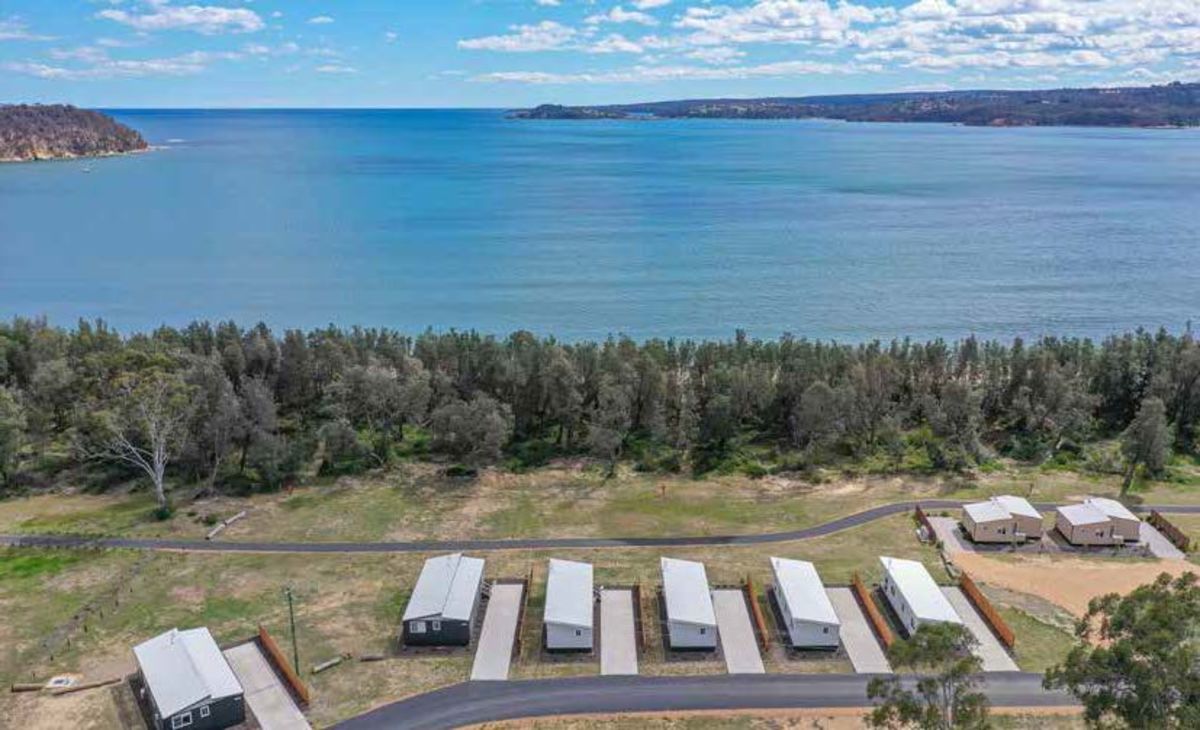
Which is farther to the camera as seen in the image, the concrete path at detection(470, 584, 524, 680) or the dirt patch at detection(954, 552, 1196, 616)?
the dirt patch at detection(954, 552, 1196, 616)

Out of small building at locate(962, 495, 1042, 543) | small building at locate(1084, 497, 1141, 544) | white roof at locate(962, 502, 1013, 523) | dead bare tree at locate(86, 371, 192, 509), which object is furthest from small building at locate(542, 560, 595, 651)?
small building at locate(1084, 497, 1141, 544)

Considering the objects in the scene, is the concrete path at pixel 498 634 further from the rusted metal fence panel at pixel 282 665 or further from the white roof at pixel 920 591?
the white roof at pixel 920 591

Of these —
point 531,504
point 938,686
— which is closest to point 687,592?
point 531,504

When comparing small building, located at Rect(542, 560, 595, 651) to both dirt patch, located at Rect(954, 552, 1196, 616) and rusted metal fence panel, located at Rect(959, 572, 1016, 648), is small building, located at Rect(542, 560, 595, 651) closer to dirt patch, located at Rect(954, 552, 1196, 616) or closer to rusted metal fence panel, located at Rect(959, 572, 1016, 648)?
rusted metal fence panel, located at Rect(959, 572, 1016, 648)

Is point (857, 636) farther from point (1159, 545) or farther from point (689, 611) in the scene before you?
point (1159, 545)

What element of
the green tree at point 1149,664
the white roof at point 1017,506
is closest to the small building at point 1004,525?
the white roof at point 1017,506

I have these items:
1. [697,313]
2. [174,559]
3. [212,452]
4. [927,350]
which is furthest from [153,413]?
[697,313]
